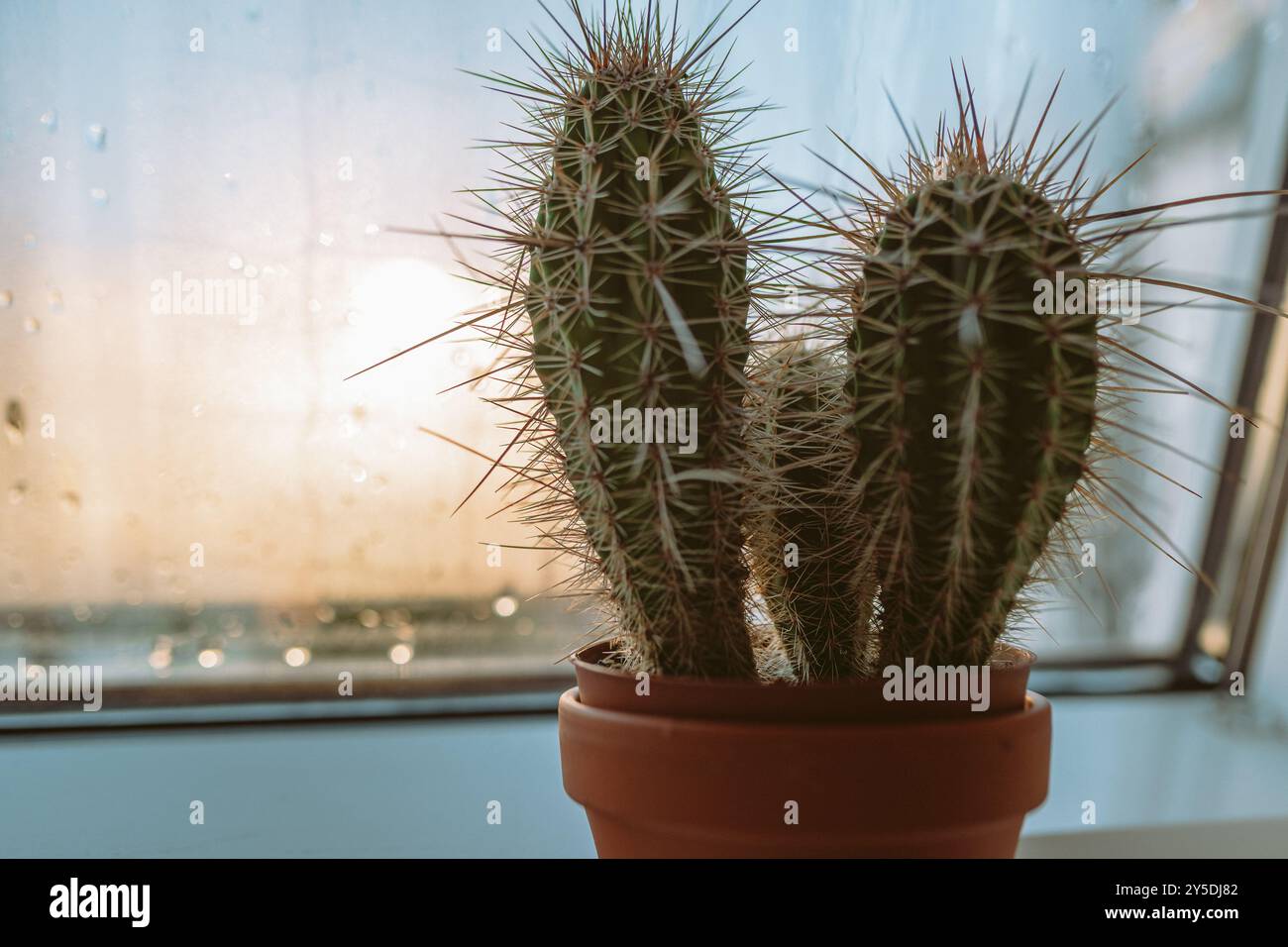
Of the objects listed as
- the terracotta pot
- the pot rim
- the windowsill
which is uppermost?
the pot rim

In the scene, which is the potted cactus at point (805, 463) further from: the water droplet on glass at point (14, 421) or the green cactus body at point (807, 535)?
the water droplet on glass at point (14, 421)

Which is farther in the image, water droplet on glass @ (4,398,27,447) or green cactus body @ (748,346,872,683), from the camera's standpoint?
water droplet on glass @ (4,398,27,447)

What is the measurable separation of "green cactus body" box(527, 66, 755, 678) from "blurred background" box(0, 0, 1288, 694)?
0.61m

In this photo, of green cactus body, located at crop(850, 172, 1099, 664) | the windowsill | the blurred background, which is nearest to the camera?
green cactus body, located at crop(850, 172, 1099, 664)

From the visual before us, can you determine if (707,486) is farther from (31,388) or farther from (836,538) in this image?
(31,388)

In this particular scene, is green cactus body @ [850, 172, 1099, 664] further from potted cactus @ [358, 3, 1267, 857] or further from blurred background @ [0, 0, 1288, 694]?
blurred background @ [0, 0, 1288, 694]

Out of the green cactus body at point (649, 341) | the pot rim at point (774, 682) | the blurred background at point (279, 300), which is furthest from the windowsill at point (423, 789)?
the green cactus body at point (649, 341)

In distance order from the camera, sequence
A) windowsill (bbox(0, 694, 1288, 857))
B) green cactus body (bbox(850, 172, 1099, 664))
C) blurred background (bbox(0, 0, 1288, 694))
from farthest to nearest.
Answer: blurred background (bbox(0, 0, 1288, 694)), windowsill (bbox(0, 694, 1288, 857)), green cactus body (bbox(850, 172, 1099, 664))

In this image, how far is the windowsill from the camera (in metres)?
0.77

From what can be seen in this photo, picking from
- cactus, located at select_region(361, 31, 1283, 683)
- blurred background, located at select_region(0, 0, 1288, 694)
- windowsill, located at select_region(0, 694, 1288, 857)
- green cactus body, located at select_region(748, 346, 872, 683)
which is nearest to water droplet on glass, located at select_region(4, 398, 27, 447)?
blurred background, located at select_region(0, 0, 1288, 694)

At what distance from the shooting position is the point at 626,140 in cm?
45

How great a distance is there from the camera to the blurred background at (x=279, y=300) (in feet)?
3.56

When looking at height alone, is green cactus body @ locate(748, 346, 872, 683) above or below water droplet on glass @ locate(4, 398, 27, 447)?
below
